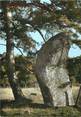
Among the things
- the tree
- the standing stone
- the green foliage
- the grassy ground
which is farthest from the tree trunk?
the grassy ground

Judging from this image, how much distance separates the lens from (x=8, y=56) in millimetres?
12391

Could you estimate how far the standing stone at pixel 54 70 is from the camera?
11.7 metres

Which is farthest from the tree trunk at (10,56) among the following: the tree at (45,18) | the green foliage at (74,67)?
the green foliage at (74,67)

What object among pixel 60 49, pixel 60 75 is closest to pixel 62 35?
pixel 60 49

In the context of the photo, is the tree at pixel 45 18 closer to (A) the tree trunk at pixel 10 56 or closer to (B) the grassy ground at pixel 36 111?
(A) the tree trunk at pixel 10 56

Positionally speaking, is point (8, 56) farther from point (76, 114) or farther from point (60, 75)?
point (76, 114)

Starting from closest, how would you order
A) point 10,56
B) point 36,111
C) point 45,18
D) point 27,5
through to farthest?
point 36,111, point 45,18, point 27,5, point 10,56

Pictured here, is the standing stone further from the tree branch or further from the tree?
the tree branch

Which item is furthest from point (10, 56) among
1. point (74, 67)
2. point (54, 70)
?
point (74, 67)

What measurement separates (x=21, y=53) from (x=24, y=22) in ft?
4.03

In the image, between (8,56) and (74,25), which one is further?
(8,56)

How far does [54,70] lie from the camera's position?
11.8m

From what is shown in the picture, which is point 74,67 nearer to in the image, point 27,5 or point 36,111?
point 27,5

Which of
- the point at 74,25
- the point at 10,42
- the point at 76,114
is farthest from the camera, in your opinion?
the point at 10,42
